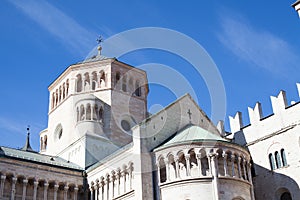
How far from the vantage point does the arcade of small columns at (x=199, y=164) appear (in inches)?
904

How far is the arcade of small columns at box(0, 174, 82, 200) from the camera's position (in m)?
25.1

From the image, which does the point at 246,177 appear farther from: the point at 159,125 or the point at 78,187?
the point at 78,187

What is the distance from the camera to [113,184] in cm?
2583

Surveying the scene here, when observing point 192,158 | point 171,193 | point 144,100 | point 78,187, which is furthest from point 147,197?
point 144,100

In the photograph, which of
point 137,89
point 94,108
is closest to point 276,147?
point 137,89

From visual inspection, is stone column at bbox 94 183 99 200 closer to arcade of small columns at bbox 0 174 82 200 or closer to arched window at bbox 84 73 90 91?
arcade of small columns at bbox 0 174 82 200

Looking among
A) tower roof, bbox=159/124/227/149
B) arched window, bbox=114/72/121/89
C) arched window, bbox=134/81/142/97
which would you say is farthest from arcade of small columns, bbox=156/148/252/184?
arched window, bbox=134/81/142/97

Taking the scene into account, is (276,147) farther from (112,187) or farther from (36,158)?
(36,158)

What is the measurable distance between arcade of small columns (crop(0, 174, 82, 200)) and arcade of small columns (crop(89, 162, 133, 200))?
1.50 meters

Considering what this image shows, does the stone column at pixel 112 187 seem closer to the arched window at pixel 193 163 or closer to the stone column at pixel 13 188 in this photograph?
the arched window at pixel 193 163

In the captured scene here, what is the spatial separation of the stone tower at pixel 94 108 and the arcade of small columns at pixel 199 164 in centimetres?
811

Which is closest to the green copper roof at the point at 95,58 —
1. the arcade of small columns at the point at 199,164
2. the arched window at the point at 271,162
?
the arcade of small columns at the point at 199,164

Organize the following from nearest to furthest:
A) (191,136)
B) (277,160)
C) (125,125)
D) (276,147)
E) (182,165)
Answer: (182,165), (191,136), (277,160), (276,147), (125,125)

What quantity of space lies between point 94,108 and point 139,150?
28.3ft
